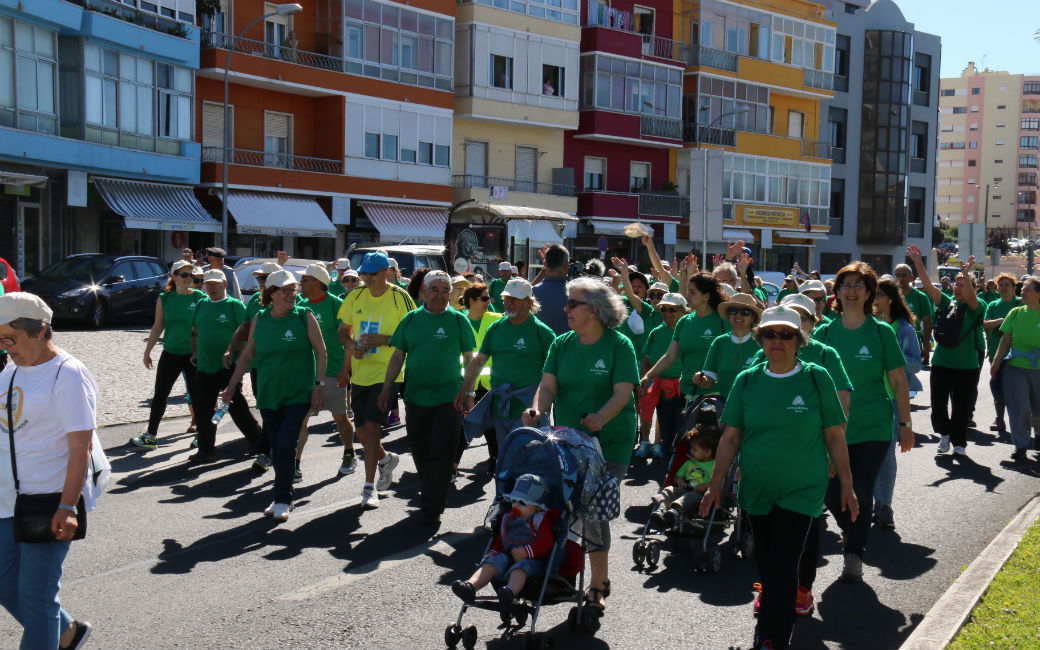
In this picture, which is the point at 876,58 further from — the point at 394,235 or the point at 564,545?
the point at 564,545

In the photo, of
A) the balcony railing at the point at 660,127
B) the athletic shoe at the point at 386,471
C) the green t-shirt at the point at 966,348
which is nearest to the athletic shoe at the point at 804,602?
the athletic shoe at the point at 386,471

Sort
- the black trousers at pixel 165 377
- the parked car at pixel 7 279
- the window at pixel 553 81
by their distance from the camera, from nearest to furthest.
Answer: the parked car at pixel 7 279, the black trousers at pixel 165 377, the window at pixel 553 81

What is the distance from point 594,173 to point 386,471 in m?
38.3

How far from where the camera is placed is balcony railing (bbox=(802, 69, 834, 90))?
54.4 metres

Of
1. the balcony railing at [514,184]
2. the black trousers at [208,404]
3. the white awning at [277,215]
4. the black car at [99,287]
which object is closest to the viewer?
the black trousers at [208,404]

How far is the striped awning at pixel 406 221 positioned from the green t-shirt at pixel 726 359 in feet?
91.7

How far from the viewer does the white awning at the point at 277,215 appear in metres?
32.5

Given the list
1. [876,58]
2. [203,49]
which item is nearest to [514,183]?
[203,49]

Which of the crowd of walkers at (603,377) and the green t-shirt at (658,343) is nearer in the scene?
the crowd of walkers at (603,377)

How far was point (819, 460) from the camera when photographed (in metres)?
5.25

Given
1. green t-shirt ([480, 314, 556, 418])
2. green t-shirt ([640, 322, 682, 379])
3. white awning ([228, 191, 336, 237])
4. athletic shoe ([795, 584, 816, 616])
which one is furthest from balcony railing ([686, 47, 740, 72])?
athletic shoe ([795, 584, 816, 616])

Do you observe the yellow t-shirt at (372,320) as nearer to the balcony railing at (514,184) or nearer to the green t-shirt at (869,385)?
the green t-shirt at (869,385)

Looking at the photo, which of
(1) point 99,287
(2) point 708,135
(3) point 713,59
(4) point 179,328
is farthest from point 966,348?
(3) point 713,59

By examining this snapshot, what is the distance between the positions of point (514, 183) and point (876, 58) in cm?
2763
